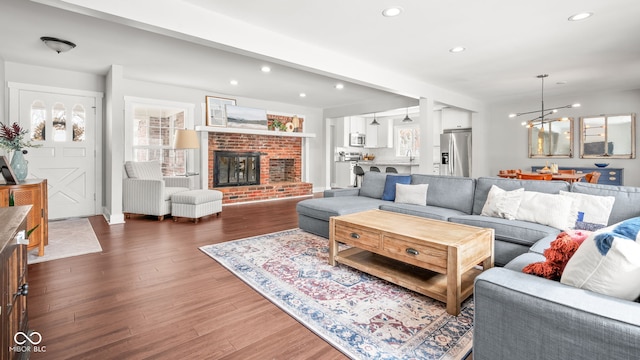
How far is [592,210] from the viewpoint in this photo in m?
2.58

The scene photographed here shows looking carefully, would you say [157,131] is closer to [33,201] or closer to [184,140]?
[184,140]

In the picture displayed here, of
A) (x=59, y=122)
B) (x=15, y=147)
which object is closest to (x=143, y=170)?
(x=59, y=122)

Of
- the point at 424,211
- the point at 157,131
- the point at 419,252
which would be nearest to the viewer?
the point at 419,252

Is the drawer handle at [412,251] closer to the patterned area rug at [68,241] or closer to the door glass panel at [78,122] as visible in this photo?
the patterned area rug at [68,241]

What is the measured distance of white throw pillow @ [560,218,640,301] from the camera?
43.9 inches

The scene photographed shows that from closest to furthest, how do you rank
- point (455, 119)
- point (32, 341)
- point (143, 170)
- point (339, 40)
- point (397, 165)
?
1. point (32, 341)
2. point (339, 40)
3. point (143, 170)
4. point (455, 119)
5. point (397, 165)

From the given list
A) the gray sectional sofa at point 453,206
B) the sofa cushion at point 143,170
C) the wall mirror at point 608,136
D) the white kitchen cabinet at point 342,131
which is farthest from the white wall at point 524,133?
the sofa cushion at point 143,170

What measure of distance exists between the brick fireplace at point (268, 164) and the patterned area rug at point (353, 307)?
12.2 feet

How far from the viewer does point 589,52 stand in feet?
13.5

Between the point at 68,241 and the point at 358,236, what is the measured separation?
11.3 feet

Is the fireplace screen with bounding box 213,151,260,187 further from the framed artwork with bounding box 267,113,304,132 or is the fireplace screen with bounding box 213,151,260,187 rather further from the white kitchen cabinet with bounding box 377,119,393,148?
the white kitchen cabinet with bounding box 377,119,393,148

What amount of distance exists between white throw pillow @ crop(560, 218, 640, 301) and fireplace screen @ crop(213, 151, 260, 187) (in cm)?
647

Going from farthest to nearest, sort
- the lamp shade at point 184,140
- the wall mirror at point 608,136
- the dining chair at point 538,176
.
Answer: the wall mirror at point 608,136, the lamp shade at point 184,140, the dining chair at point 538,176

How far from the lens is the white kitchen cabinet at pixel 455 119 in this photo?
8.02 meters
